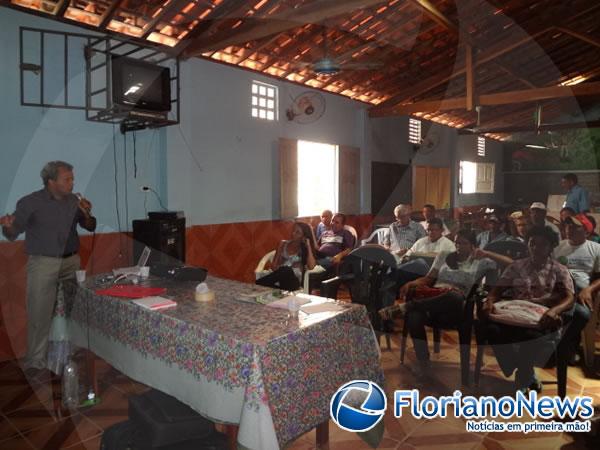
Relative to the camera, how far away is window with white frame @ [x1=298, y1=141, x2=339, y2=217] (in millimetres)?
7152

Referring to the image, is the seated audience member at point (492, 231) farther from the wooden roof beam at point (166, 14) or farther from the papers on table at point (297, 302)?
→ the wooden roof beam at point (166, 14)

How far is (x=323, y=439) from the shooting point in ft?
8.02

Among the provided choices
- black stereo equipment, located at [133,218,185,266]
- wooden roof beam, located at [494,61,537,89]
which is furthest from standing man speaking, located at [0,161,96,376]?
wooden roof beam, located at [494,61,537,89]

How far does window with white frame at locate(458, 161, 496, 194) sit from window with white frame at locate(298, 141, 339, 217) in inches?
221

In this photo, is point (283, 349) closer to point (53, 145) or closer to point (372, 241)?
point (53, 145)

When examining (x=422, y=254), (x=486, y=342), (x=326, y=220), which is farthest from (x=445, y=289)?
(x=326, y=220)

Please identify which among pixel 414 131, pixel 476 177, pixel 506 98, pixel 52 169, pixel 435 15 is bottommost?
pixel 52 169

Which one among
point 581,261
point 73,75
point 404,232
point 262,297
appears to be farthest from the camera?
point 404,232

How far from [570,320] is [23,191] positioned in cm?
447

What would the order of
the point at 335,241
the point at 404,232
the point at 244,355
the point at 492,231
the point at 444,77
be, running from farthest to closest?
the point at 444,77 < the point at 335,241 < the point at 404,232 < the point at 492,231 < the point at 244,355

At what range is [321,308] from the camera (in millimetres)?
2357

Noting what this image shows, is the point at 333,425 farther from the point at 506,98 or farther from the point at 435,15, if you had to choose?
the point at 506,98

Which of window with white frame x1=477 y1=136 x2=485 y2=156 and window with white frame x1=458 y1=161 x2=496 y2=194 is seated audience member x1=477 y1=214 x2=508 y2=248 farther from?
window with white frame x1=477 y1=136 x2=485 y2=156

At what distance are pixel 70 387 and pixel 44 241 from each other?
116 centimetres
